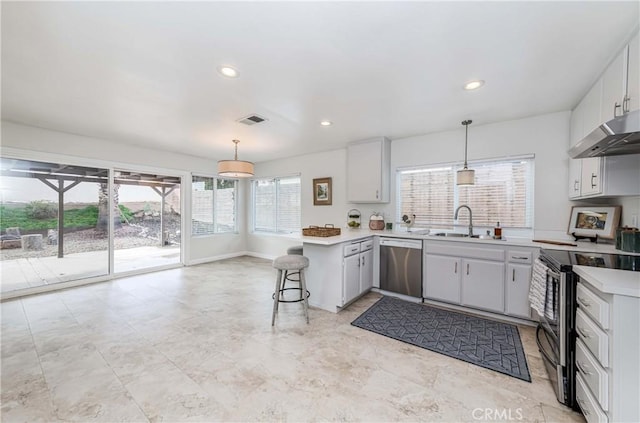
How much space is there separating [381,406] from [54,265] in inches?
211

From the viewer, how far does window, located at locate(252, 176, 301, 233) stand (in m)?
5.91

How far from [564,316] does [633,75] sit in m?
1.73

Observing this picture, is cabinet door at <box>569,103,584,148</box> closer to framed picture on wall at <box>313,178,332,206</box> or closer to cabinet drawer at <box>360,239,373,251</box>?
cabinet drawer at <box>360,239,373,251</box>

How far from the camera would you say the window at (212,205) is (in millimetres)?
5820

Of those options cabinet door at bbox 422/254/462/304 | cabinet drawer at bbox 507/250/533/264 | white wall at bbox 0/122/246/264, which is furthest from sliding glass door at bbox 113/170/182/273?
cabinet drawer at bbox 507/250/533/264

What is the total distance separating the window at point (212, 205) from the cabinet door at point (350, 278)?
4.10 meters

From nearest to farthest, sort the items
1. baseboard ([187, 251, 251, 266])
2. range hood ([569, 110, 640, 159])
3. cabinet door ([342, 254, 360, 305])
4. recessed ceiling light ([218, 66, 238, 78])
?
range hood ([569, 110, 640, 159]) < recessed ceiling light ([218, 66, 238, 78]) < cabinet door ([342, 254, 360, 305]) < baseboard ([187, 251, 251, 266])

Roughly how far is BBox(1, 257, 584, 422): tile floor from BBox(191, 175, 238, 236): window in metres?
2.86

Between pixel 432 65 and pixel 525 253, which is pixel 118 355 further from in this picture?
pixel 525 253

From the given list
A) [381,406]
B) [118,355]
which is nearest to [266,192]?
[118,355]

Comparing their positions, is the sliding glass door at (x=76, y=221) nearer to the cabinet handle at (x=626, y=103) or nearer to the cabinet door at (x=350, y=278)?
the cabinet door at (x=350, y=278)

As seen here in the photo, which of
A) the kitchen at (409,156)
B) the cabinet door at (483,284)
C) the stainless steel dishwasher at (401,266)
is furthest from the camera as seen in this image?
the stainless steel dishwasher at (401,266)

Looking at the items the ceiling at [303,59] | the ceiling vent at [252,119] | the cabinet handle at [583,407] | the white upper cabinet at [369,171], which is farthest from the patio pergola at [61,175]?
the cabinet handle at [583,407]

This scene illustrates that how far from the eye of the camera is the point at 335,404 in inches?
66.7
